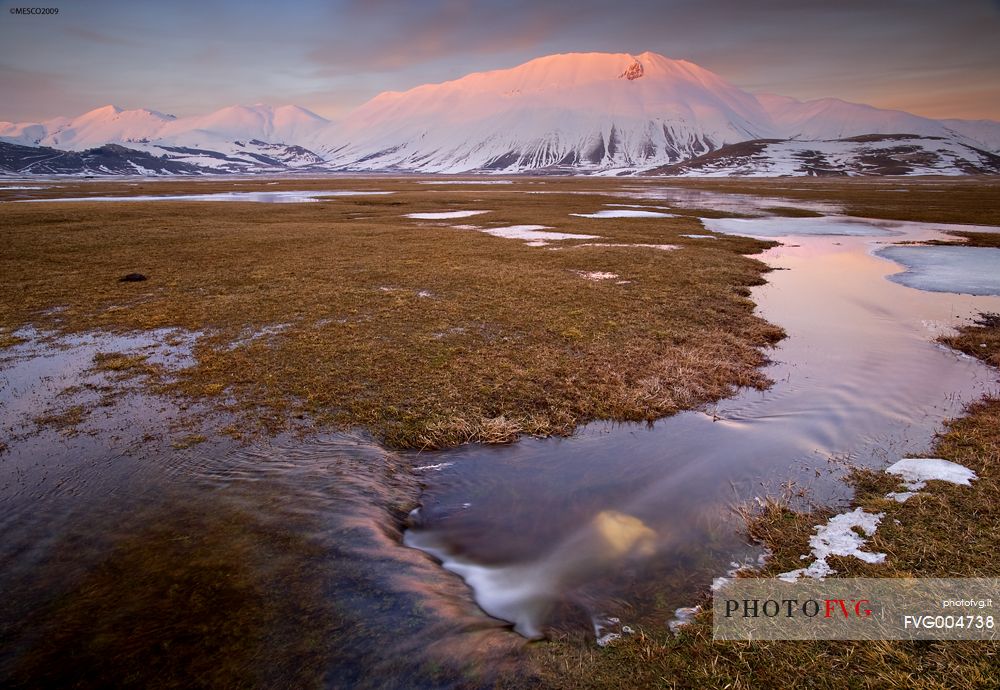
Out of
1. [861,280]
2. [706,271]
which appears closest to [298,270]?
[706,271]

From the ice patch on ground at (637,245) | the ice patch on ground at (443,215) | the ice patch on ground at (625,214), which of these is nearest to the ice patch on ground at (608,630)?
the ice patch on ground at (637,245)

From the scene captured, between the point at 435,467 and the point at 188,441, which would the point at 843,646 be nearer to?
the point at 435,467

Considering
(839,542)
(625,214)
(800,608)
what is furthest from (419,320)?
(625,214)

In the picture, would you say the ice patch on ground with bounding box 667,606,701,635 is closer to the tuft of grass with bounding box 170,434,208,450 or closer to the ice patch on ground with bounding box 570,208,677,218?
the tuft of grass with bounding box 170,434,208,450

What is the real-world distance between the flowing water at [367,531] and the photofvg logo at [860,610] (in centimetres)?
92

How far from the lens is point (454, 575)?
8102 mm

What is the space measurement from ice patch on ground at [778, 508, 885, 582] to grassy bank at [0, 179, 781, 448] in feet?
17.3

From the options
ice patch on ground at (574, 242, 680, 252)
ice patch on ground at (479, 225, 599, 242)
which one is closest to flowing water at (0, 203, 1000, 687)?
ice patch on ground at (574, 242, 680, 252)

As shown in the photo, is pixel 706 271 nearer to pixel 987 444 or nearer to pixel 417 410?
pixel 987 444

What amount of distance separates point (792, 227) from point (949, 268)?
24493 millimetres

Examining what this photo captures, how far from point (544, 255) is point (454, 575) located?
2981 centimetres

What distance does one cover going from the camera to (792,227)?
55.6 meters

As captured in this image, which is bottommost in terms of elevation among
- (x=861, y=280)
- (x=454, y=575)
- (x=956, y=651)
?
(x=454, y=575)

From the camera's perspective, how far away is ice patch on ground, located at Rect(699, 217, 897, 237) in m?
50.4
